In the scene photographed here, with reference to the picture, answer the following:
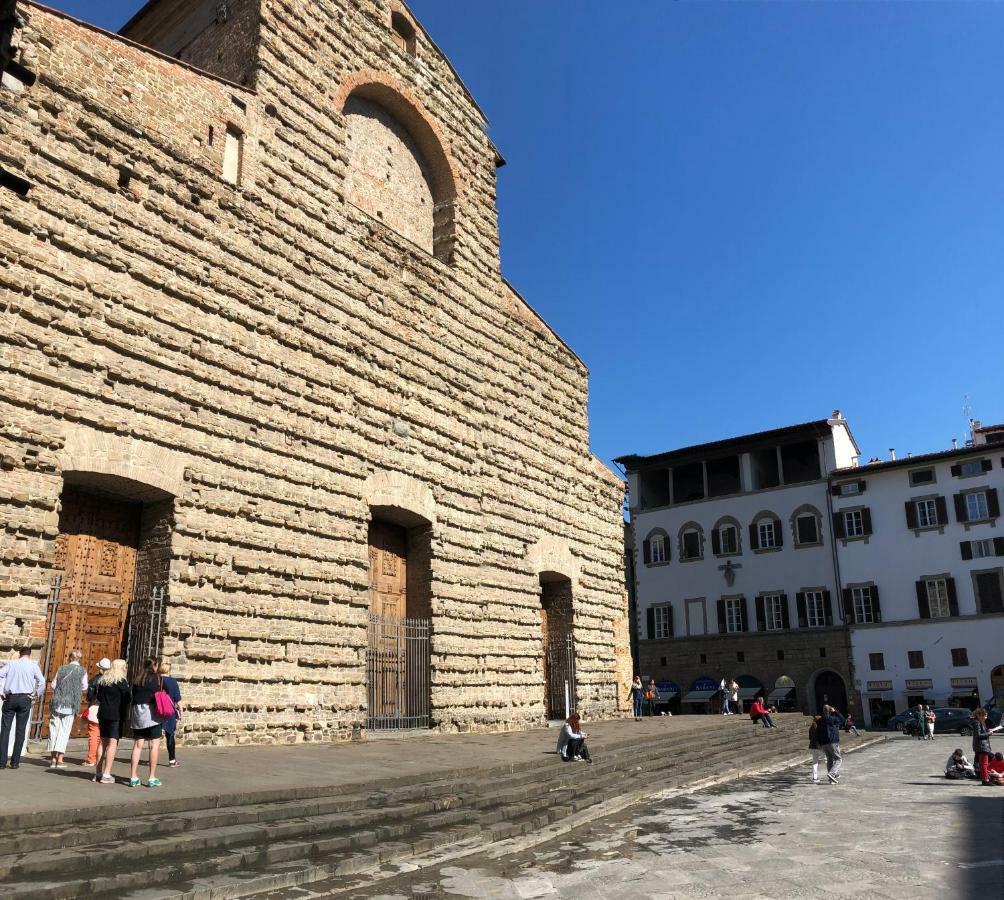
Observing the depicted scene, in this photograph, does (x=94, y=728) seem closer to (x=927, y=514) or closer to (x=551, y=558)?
(x=551, y=558)

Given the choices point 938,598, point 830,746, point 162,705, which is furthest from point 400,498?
point 938,598

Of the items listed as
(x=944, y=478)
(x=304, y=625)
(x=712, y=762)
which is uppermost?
(x=944, y=478)

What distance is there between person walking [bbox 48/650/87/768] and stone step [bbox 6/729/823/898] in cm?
257

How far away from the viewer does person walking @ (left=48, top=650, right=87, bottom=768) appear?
26.7ft

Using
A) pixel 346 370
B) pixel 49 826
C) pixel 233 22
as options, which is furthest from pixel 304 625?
pixel 233 22

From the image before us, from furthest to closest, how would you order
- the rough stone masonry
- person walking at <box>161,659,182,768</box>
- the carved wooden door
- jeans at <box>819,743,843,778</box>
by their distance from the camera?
the carved wooden door < jeans at <box>819,743,843,778</box> < the rough stone masonry < person walking at <box>161,659,182,768</box>

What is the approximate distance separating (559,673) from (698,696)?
1994cm

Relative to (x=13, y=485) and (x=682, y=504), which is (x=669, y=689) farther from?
→ (x=13, y=485)

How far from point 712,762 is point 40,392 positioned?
1090 cm

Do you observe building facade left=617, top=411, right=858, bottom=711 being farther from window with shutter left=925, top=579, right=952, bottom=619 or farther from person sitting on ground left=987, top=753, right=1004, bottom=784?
person sitting on ground left=987, top=753, right=1004, bottom=784

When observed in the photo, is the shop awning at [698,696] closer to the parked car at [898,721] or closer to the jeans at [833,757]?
the parked car at [898,721]

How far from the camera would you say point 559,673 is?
1870 centimetres

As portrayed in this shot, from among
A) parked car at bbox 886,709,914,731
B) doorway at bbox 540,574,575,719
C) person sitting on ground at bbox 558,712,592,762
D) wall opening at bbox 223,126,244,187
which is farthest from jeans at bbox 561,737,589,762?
parked car at bbox 886,709,914,731

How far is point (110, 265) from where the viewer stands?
34.9ft
